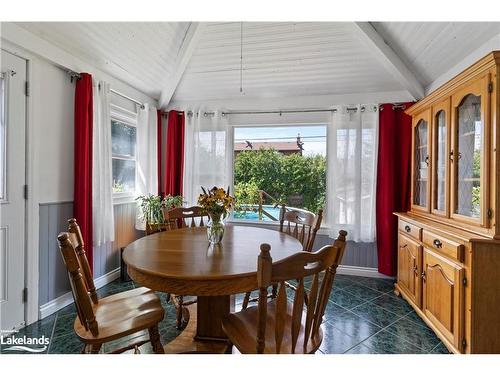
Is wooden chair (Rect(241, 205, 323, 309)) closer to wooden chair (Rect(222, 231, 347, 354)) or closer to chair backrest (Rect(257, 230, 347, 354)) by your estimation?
wooden chair (Rect(222, 231, 347, 354))

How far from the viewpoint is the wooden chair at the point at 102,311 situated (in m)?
1.30

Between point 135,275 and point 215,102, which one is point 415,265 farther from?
point 215,102

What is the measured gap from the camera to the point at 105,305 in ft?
5.60

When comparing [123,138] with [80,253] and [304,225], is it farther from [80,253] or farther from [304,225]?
[304,225]

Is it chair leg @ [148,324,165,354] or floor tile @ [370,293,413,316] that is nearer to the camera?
chair leg @ [148,324,165,354]

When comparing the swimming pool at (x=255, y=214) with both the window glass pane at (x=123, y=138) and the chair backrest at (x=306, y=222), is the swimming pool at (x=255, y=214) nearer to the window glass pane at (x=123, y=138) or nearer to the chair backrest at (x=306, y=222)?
the chair backrest at (x=306, y=222)

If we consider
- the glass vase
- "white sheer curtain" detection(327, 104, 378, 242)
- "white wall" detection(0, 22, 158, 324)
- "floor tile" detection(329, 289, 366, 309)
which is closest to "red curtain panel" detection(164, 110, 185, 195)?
"white wall" detection(0, 22, 158, 324)

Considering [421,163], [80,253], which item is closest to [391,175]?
→ [421,163]

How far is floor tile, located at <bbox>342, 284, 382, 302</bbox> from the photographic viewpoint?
296 centimetres

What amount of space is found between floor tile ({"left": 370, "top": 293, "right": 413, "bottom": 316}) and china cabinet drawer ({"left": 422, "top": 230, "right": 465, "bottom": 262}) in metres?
0.76

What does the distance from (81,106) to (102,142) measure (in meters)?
0.41

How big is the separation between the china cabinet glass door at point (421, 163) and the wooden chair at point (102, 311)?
2552mm

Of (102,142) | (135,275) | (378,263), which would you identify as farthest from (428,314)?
(102,142)
